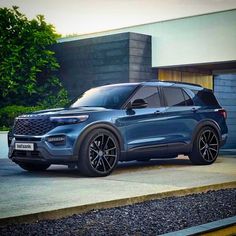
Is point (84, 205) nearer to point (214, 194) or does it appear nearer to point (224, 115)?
point (214, 194)

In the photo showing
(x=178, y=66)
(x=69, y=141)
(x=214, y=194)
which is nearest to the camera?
(x=214, y=194)

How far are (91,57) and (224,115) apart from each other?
8.13 metres

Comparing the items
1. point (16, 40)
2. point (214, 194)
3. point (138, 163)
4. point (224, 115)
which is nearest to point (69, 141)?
point (214, 194)

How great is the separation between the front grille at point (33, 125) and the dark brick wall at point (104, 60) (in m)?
8.28

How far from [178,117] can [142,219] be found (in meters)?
4.66

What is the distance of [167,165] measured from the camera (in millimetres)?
10867

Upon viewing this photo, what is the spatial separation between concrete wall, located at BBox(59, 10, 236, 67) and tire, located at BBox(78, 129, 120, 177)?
8.92 metres

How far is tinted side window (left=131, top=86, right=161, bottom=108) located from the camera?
31.7 feet

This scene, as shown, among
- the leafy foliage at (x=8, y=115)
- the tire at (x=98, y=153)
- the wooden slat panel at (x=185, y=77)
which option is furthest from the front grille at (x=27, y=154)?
the wooden slat panel at (x=185, y=77)

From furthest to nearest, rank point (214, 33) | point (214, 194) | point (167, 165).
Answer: point (214, 33)
point (167, 165)
point (214, 194)

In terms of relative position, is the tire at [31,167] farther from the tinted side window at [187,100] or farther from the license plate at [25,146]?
the tinted side window at [187,100]

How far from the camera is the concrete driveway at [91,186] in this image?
5816 millimetres

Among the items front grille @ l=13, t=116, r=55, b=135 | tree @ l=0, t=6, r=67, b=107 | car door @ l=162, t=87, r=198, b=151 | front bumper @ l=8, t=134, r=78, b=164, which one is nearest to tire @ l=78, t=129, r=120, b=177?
front bumper @ l=8, t=134, r=78, b=164

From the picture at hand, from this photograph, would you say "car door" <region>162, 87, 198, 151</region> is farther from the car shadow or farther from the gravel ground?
the gravel ground
